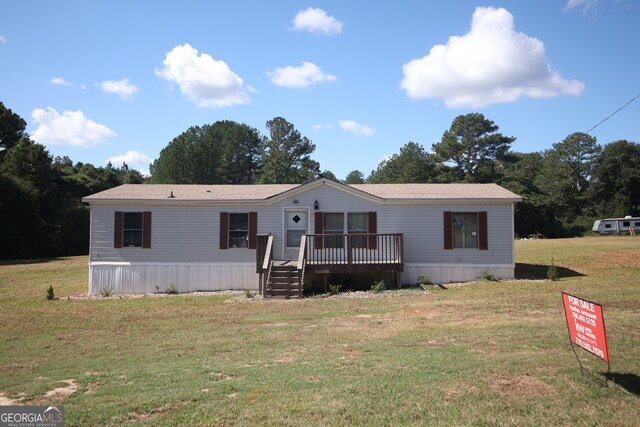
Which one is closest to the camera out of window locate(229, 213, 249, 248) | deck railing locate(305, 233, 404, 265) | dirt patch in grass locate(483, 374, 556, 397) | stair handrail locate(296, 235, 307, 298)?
dirt patch in grass locate(483, 374, 556, 397)

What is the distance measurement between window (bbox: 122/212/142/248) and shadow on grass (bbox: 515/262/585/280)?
1452 centimetres

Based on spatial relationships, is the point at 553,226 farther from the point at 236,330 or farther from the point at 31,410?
the point at 31,410

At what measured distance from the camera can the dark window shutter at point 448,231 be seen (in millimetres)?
17141

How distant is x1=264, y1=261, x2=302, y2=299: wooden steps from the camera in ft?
48.7

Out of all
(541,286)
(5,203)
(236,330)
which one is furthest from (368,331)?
(5,203)

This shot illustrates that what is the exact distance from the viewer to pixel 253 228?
17391mm

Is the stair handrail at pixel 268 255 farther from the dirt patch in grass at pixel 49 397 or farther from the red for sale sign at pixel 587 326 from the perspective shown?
the red for sale sign at pixel 587 326

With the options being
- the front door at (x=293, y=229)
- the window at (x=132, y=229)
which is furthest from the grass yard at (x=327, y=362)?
the window at (x=132, y=229)

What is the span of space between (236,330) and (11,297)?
11135 mm

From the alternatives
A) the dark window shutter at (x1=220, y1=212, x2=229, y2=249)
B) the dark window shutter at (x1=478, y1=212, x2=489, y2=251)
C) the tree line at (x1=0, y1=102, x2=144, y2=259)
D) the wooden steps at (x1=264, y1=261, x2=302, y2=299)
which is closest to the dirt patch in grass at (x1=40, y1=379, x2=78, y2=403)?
the wooden steps at (x1=264, y1=261, x2=302, y2=299)

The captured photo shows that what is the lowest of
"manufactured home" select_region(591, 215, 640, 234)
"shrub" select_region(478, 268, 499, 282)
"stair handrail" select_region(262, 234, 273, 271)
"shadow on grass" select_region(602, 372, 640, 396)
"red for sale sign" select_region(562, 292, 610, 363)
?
"shadow on grass" select_region(602, 372, 640, 396)

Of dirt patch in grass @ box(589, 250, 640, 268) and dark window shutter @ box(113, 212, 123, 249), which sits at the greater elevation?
dark window shutter @ box(113, 212, 123, 249)

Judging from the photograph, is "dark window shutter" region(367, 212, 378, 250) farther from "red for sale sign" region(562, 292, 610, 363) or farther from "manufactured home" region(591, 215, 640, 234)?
"manufactured home" region(591, 215, 640, 234)

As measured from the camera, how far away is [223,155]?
56469mm
